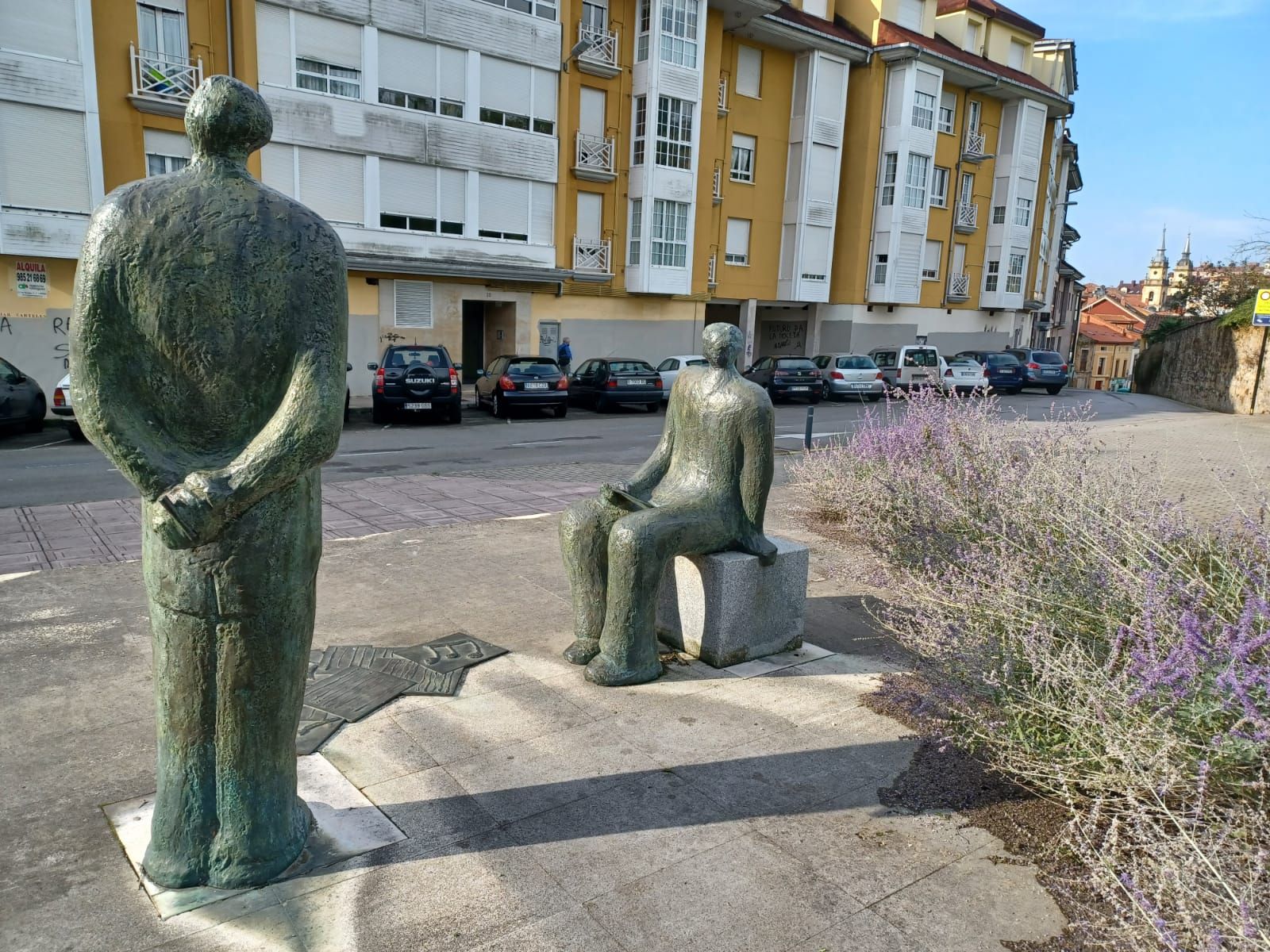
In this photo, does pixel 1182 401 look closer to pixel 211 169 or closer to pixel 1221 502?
pixel 1221 502

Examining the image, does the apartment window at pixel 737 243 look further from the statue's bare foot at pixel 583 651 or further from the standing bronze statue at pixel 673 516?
the statue's bare foot at pixel 583 651

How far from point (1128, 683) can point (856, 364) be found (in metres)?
24.3

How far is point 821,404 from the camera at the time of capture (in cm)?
2572

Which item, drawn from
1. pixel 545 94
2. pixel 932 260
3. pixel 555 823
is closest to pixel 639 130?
pixel 545 94

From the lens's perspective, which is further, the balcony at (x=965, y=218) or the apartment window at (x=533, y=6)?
the balcony at (x=965, y=218)

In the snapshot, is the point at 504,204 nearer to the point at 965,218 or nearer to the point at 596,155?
the point at 596,155

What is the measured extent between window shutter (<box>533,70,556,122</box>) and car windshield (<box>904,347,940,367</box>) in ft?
42.6

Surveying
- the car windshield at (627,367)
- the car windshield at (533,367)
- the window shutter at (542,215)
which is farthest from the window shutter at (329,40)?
the car windshield at (627,367)

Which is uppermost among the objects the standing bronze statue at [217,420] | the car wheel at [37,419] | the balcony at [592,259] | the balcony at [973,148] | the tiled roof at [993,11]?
the tiled roof at [993,11]

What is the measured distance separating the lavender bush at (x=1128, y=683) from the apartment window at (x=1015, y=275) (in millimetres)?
38366

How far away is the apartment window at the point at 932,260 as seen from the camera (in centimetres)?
3676

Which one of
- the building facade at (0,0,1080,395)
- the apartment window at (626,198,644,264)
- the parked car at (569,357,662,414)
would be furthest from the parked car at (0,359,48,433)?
the apartment window at (626,198,644,264)

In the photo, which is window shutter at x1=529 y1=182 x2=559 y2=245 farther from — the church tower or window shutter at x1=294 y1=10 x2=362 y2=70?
the church tower

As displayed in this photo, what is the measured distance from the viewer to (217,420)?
8.60 feet
